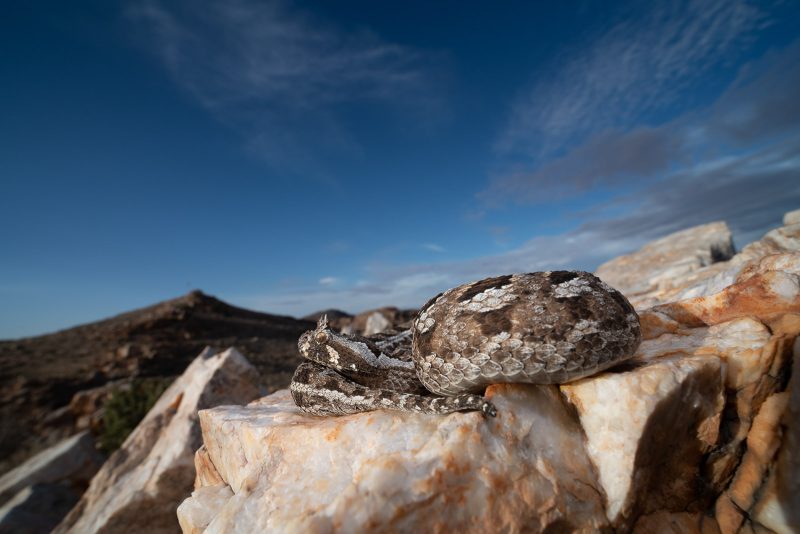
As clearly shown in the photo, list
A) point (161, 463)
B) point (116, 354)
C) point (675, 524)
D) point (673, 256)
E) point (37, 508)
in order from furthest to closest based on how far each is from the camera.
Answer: point (116, 354) → point (673, 256) → point (37, 508) → point (161, 463) → point (675, 524)

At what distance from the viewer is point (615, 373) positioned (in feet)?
15.4

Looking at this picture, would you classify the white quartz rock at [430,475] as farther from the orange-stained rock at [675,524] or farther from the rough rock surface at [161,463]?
the rough rock surface at [161,463]

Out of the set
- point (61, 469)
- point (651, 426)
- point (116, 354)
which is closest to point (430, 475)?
point (651, 426)

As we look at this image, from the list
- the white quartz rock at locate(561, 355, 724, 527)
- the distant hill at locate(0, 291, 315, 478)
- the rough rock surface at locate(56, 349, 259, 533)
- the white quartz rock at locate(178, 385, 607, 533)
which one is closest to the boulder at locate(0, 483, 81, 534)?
the rough rock surface at locate(56, 349, 259, 533)

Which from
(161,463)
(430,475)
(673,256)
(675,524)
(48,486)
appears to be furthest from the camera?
(673,256)

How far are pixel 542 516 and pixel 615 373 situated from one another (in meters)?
1.87

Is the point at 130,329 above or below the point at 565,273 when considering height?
above

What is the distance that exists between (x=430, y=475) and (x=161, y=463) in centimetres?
923

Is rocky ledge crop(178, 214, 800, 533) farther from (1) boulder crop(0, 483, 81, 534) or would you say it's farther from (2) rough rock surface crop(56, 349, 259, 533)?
(1) boulder crop(0, 483, 81, 534)

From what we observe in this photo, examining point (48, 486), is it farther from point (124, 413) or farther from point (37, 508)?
point (124, 413)

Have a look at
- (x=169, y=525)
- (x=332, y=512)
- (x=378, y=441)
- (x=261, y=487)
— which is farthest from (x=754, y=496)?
(x=169, y=525)

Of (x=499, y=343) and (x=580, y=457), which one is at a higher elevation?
(x=499, y=343)

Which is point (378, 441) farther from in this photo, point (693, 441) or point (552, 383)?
point (693, 441)

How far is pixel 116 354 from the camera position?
3225cm
